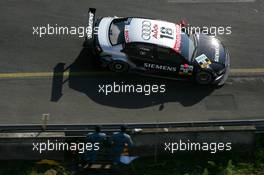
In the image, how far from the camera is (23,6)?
21641mm

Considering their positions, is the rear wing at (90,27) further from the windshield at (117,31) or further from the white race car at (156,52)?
the windshield at (117,31)

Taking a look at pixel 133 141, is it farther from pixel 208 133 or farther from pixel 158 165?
pixel 208 133

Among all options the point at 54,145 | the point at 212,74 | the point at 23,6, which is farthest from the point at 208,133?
the point at 23,6

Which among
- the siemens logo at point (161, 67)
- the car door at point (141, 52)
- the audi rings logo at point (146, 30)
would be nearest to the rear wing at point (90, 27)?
the car door at point (141, 52)

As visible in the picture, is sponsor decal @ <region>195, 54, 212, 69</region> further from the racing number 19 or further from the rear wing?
the rear wing

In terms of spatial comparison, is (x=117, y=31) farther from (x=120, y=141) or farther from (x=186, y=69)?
(x=120, y=141)

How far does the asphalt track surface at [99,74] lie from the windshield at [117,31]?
118 centimetres

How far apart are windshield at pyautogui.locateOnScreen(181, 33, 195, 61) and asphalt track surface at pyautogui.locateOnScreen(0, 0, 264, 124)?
97 centimetres

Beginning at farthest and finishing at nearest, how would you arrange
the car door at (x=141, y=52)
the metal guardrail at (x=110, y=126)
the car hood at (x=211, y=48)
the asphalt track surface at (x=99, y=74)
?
the car hood at (x=211, y=48)
the car door at (x=141, y=52)
the asphalt track surface at (x=99, y=74)
the metal guardrail at (x=110, y=126)

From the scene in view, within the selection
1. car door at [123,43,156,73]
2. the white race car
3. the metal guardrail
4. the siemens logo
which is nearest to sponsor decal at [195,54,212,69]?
the white race car

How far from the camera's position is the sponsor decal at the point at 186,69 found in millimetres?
18969

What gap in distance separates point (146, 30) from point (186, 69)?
1689 mm

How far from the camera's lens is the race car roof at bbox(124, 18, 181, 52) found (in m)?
18.9

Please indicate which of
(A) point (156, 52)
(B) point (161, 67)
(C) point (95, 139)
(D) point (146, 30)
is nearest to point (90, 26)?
(D) point (146, 30)
